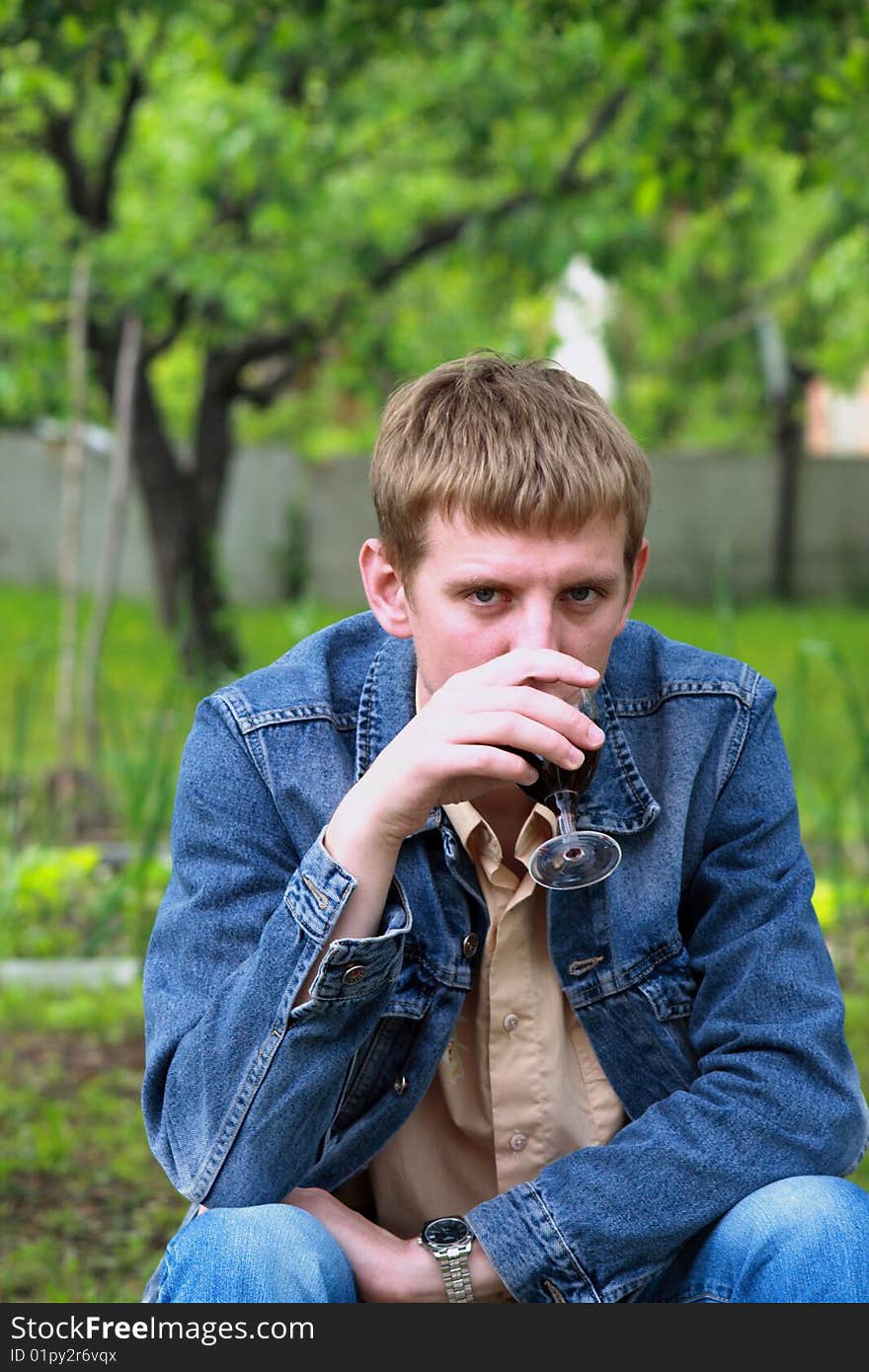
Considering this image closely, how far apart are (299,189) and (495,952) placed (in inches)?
221

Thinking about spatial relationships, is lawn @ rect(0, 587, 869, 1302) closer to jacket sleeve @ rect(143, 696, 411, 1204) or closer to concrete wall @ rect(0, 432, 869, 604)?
jacket sleeve @ rect(143, 696, 411, 1204)

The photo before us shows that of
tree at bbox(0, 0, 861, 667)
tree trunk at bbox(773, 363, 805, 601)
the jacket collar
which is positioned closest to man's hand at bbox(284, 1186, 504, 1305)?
the jacket collar

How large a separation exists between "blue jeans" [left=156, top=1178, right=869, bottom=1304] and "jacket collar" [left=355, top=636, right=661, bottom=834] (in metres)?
0.45

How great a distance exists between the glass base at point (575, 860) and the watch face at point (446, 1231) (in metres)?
0.43

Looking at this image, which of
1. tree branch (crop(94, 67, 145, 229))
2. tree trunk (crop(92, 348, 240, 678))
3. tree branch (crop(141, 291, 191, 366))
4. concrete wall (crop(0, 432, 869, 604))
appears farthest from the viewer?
concrete wall (crop(0, 432, 869, 604))

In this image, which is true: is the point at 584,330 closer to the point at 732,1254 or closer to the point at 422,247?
the point at 422,247

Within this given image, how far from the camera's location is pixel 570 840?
1.64 m

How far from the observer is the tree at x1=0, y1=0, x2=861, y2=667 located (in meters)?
5.99

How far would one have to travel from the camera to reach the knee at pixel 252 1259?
1582mm

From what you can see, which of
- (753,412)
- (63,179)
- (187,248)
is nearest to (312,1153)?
(187,248)

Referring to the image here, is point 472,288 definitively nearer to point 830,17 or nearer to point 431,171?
point 431,171

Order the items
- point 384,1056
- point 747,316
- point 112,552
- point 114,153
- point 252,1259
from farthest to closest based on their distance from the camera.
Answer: point 747,316 < point 114,153 < point 112,552 < point 384,1056 < point 252,1259

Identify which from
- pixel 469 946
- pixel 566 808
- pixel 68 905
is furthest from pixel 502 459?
pixel 68 905

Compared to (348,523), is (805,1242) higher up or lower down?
lower down
